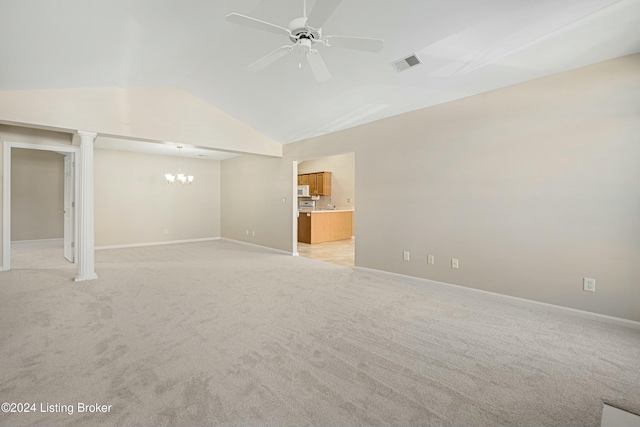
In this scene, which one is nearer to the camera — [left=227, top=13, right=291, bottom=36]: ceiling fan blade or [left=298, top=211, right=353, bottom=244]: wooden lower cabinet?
[left=227, top=13, right=291, bottom=36]: ceiling fan blade

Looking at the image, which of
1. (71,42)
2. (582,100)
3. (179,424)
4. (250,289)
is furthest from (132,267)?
(582,100)

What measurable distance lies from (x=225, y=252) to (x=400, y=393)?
18.8 feet

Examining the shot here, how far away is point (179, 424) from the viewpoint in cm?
154

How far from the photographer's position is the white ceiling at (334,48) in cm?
238

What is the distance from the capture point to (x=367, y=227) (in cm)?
496

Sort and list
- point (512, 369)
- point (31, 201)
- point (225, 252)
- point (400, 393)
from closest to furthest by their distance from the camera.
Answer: point (400, 393) < point (512, 369) < point (225, 252) < point (31, 201)

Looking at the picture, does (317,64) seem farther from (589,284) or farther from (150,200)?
(150,200)

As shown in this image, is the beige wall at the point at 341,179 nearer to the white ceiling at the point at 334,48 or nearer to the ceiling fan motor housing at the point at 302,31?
the white ceiling at the point at 334,48

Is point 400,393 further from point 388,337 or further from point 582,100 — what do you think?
point 582,100

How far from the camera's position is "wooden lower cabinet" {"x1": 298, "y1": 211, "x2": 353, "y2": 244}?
8125mm

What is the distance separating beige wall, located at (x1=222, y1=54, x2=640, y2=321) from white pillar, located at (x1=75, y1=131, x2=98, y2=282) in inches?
181

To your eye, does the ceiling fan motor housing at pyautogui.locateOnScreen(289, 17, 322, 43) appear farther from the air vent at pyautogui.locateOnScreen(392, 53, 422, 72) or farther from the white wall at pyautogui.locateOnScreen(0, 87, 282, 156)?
the white wall at pyautogui.locateOnScreen(0, 87, 282, 156)

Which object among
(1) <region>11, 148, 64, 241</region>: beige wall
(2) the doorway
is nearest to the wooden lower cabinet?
(2) the doorway

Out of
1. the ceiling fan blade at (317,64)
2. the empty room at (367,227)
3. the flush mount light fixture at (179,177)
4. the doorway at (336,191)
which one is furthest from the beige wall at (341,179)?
the ceiling fan blade at (317,64)
